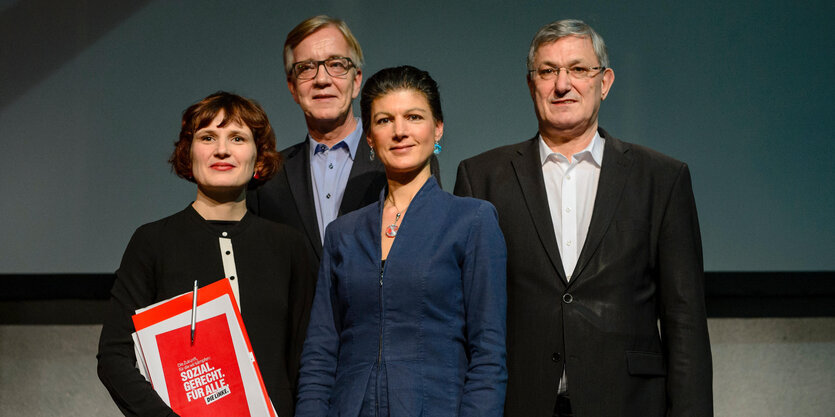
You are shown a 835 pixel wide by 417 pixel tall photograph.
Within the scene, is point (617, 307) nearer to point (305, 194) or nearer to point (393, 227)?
point (393, 227)

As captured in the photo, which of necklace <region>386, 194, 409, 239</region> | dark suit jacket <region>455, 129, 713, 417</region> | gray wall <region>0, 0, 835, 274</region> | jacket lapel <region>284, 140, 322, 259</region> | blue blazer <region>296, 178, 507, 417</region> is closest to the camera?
blue blazer <region>296, 178, 507, 417</region>

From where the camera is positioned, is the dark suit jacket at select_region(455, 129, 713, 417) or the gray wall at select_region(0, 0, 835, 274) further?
the gray wall at select_region(0, 0, 835, 274)

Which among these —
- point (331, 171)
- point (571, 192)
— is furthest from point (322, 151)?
point (571, 192)

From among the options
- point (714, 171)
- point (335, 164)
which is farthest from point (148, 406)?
point (714, 171)

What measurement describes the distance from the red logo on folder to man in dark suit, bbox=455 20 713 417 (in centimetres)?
72

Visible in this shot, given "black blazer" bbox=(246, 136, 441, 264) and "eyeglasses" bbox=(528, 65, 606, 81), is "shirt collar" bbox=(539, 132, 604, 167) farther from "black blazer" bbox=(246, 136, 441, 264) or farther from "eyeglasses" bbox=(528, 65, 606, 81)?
"black blazer" bbox=(246, 136, 441, 264)

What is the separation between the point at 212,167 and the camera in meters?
1.98

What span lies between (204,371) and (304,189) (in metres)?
0.80

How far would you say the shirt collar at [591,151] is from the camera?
2.05 meters

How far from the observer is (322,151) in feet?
8.23

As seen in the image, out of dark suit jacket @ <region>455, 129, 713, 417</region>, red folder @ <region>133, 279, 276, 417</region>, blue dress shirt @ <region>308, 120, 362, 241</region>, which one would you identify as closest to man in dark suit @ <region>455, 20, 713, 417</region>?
dark suit jacket @ <region>455, 129, 713, 417</region>

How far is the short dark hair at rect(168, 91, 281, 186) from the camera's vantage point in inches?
79.8

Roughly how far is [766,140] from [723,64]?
1.37 feet

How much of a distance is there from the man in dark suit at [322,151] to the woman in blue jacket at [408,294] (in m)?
0.54
